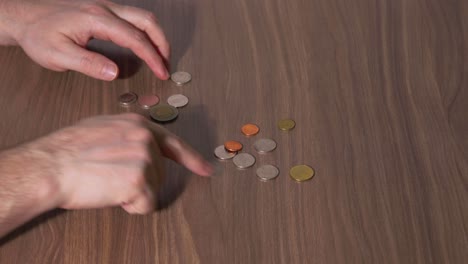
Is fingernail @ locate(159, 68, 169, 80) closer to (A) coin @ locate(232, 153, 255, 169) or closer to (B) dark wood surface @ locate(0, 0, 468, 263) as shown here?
(B) dark wood surface @ locate(0, 0, 468, 263)

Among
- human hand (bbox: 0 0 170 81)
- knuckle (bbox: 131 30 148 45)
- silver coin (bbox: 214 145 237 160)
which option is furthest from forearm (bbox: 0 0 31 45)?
silver coin (bbox: 214 145 237 160)

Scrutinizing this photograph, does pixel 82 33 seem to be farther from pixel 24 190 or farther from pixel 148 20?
pixel 24 190

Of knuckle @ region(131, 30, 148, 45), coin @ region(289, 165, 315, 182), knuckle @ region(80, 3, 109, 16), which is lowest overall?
coin @ region(289, 165, 315, 182)

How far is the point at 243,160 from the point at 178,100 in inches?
8.2

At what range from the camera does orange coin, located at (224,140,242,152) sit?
1.05 metres

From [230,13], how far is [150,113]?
0.39m

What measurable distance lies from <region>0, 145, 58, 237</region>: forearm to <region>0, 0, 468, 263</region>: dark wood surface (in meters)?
0.03

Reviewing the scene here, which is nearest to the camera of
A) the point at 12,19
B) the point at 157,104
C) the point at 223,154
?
the point at 223,154

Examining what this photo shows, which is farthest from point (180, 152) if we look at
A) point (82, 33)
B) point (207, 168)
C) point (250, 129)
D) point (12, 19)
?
point (12, 19)

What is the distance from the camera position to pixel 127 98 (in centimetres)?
117

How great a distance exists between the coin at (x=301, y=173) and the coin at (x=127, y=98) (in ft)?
1.13

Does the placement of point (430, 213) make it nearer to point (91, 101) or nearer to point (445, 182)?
point (445, 182)

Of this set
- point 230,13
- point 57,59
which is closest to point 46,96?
point 57,59

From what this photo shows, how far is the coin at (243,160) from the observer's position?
1.03 meters
